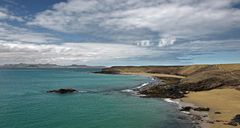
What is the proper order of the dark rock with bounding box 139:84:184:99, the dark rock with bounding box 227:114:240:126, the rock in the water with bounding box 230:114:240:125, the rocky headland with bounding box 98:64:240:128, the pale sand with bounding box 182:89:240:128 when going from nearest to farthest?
the dark rock with bounding box 227:114:240:126
the rock in the water with bounding box 230:114:240:125
the rocky headland with bounding box 98:64:240:128
the pale sand with bounding box 182:89:240:128
the dark rock with bounding box 139:84:184:99

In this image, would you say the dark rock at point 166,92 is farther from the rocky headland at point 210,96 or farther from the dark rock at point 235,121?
the dark rock at point 235,121

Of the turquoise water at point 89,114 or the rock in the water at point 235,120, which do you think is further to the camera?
the turquoise water at point 89,114

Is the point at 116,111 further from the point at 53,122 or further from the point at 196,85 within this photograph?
the point at 196,85

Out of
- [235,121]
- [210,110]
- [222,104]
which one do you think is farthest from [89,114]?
[222,104]

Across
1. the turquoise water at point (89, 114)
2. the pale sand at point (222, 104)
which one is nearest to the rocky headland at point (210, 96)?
the pale sand at point (222, 104)

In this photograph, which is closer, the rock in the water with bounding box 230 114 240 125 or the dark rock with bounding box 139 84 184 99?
the rock in the water with bounding box 230 114 240 125

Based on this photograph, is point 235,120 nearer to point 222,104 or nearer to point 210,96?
point 222,104

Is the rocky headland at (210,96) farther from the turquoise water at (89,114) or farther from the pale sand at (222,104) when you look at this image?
the turquoise water at (89,114)

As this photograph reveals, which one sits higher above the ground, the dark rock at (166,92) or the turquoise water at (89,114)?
the dark rock at (166,92)

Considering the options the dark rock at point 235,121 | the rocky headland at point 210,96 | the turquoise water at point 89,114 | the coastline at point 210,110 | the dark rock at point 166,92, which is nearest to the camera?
the dark rock at point 235,121

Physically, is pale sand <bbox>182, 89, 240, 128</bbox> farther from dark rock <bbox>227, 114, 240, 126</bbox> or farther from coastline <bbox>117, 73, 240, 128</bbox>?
dark rock <bbox>227, 114, 240, 126</bbox>

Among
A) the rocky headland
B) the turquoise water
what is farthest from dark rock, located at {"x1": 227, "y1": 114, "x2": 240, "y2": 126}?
the turquoise water

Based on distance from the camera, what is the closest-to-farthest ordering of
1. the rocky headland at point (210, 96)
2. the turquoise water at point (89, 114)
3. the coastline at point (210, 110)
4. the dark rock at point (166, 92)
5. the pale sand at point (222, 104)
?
the turquoise water at point (89, 114) → the coastline at point (210, 110) → the rocky headland at point (210, 96) → the pale sand at point (222, 104) → the dark rock at point (166, 92)

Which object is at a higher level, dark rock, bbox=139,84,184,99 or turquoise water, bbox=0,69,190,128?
dark rock, bbox=139,84,184,99
